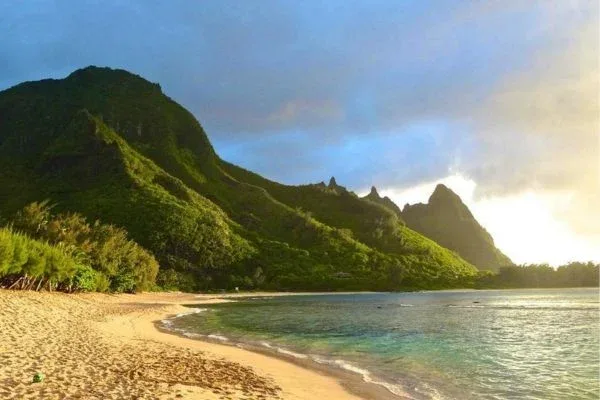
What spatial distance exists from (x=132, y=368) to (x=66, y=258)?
47.6 m

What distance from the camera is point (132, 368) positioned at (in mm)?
19062

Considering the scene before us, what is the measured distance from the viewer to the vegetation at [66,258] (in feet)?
170

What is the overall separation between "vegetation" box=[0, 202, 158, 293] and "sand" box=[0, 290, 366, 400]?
2092cm

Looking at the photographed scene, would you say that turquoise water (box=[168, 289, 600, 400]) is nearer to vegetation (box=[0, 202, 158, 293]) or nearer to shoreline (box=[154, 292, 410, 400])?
shoreline (box=[154, 292, 410, 400])

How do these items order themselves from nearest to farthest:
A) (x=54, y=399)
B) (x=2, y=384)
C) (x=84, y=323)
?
(x=54, y=399) → (x=2, y=384) → (x=84, y=323)

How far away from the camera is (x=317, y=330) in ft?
145

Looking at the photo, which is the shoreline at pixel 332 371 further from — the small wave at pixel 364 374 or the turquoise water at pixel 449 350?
the turquoise water at pixel 449 350

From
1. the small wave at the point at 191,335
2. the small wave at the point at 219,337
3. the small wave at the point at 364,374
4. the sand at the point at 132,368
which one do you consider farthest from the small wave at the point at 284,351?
the small wave at the point at 191,335

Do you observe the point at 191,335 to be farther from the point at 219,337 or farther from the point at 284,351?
the point at 284,351

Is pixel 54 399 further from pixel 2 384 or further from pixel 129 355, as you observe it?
pixel 129 355

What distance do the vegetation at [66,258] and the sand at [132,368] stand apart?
68.6 feet

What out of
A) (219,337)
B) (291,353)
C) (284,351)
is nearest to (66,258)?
(219,337)

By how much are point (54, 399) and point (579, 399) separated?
19444mm

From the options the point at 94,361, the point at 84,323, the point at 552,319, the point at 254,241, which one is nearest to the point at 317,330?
the point at 84,323
